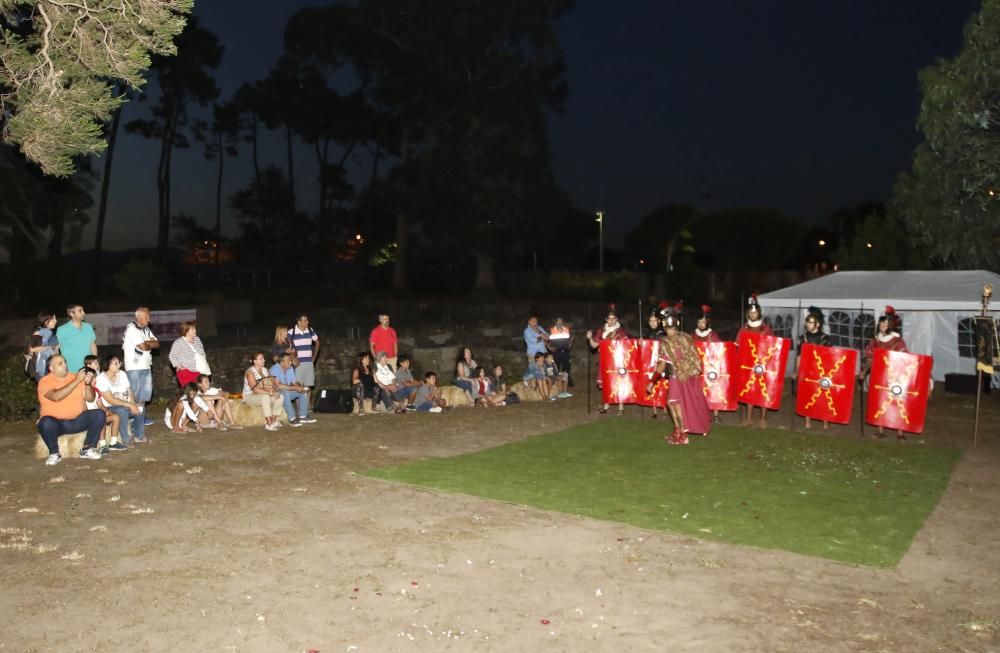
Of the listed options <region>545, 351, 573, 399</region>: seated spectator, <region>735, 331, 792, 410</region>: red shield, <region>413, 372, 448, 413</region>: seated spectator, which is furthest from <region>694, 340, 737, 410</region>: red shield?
<region>413, 372, 448, 413</region>: seated spectator

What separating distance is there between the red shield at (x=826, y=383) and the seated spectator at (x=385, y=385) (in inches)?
252

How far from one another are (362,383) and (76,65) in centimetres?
652

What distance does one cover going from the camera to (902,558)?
6.82 metres

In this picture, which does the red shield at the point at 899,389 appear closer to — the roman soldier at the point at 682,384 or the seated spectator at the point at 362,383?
the roman soldier at the point at 682,384

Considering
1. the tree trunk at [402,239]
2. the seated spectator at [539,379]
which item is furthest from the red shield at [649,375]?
the tree trunk at [402,239]

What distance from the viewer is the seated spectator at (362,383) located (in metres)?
14.2

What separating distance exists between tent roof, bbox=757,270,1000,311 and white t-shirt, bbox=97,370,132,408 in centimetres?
1320

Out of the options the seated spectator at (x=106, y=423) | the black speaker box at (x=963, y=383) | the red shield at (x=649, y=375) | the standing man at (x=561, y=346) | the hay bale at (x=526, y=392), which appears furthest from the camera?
the standing man at (x=561, y=346)

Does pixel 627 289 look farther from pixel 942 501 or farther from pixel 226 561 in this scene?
pixel 226 561

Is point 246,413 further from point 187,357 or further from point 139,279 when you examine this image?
point 139,279

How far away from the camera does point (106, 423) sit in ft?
35.5

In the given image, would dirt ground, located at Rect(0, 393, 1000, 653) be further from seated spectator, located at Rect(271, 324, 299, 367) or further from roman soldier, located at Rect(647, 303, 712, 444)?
seated spectator, located at Rect(271, 324, 299, 367)

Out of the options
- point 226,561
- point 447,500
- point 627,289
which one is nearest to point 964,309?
point 447,500

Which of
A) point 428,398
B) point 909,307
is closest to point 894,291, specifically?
point 909,307
